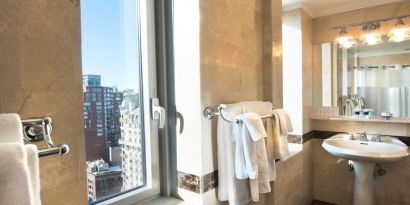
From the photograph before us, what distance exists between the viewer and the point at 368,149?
222cm

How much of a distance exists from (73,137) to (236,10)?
3.78ft

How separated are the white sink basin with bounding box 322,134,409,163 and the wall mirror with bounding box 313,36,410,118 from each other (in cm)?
33

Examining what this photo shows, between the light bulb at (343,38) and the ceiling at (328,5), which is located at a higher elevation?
the ceiling at (328,5)

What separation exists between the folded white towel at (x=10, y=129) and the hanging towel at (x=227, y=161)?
2.85 ft

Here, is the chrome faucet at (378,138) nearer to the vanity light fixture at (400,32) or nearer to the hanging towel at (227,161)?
the vanity light fixture at (400,32)

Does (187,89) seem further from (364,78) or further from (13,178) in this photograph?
(364,78)

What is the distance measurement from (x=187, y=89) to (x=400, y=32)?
2.21 meters

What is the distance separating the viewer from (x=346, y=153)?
2.05m

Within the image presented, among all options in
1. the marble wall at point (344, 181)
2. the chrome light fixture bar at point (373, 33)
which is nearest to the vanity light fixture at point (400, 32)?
the chrome light fixture bar at point (373, 33)

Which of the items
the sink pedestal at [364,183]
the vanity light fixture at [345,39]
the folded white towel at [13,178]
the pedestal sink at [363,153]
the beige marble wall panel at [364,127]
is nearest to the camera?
the folded white towel at [13,178]

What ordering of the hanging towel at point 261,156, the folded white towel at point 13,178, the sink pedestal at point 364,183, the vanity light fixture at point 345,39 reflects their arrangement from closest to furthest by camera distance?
the folded white towel at point 13,178 < the hanging towel at point 261,156 < the sink pedestal at point 364,183 < the vanity light fixture at point 345,39

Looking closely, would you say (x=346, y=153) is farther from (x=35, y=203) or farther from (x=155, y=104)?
(x=35, y=203)

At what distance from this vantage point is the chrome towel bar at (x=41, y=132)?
668 mm

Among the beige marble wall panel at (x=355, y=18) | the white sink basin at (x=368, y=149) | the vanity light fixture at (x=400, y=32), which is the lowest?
the white sink basin at (x=368, y=149)
